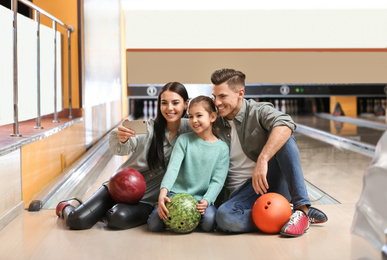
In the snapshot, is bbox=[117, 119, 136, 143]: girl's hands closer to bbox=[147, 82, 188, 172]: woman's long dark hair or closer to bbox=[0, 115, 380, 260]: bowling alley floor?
bbox=[147, 82, 188, 172]: woman's long dark hair

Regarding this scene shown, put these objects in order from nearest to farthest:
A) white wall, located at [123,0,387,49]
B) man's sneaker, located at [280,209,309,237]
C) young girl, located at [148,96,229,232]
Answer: man's sneaker, located at [280,209,309,237] < young girl, located at [148,96,229,232] < white wall, located at [123,0,387,49]

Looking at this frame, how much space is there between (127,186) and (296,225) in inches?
29.2

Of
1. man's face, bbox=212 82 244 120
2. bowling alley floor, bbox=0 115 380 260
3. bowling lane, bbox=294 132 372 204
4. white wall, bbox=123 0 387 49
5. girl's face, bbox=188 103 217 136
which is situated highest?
white wall, bbox=123 0 387 49

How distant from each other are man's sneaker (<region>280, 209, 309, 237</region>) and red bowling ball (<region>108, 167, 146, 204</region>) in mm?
652

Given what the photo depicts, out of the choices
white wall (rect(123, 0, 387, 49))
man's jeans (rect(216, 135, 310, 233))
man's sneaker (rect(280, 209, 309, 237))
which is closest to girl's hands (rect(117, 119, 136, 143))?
man's jeans (rect(216, 135, 310, 233))

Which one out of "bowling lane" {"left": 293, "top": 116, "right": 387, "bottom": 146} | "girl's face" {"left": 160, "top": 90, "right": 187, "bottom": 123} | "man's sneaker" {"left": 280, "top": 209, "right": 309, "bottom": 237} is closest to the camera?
"man's sneaker" {"left": 280, "top": 209, "right": 309, "bottom": 237}

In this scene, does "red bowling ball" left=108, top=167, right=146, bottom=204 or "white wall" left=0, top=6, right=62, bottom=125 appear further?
"white wall" left=0, top=6, right=62, bottom=125

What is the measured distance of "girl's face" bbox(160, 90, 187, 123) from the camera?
2.33 metres

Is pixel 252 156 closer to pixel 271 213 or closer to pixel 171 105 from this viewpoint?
pixel 271 213

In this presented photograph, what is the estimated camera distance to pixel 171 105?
7.63ft

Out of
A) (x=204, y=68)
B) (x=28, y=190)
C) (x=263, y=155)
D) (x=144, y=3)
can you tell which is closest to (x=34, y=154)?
(x=28, y=190)

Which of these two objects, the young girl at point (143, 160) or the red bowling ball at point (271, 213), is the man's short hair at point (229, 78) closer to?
the young girl at point (143, 160)

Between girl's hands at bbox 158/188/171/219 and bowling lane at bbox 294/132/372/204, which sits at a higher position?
girl's hands at bbox 158/188/171/219

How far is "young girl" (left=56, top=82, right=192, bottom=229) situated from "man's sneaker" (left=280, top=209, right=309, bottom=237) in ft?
2.11
